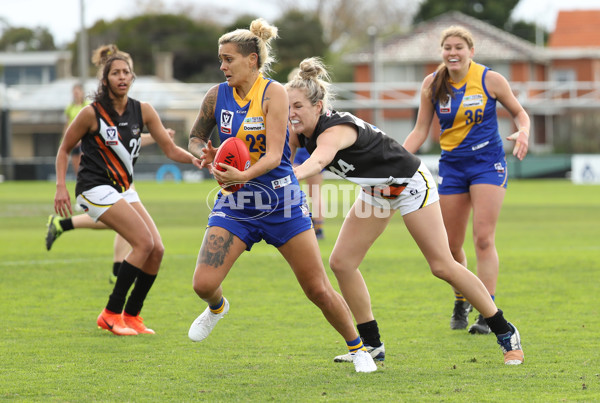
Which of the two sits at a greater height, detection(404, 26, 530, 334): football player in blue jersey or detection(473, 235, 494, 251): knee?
detection(404, 26, 530, 334): football player in blue jersey

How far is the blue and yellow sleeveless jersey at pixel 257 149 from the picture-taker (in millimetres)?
5883

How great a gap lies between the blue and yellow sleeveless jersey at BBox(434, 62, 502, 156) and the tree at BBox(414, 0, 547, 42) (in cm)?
6761

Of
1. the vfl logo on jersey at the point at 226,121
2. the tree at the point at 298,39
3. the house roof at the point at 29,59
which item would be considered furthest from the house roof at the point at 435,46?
the vfl logo on jersey at the point at 226,121

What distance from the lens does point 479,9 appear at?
75.1 meters

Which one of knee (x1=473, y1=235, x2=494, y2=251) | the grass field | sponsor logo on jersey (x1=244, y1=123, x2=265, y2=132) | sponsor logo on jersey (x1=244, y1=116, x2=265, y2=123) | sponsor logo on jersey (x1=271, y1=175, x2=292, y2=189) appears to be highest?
sponsor logo on jersey (x1=244, y1=116, x2=265, y2=123)

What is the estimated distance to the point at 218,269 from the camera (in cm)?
590

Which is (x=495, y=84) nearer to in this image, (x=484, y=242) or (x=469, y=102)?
(x=469, y=102)

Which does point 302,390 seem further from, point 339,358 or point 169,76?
point 169,76

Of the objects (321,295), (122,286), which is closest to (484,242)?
(321,295)

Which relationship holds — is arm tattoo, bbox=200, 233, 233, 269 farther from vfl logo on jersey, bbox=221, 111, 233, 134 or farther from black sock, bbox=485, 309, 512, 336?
black sock, bbox=485, 309, 512, 336

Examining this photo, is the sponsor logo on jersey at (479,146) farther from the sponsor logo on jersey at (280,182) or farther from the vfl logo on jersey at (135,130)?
the vfl logo on jersey at (135,130)

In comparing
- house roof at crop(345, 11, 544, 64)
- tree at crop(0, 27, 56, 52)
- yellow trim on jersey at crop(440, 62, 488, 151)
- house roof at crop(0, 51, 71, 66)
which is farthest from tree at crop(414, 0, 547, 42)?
yellow trim on jersey at crop(440, 62, 488, 151)

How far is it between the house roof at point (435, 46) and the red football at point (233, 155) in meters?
59.7

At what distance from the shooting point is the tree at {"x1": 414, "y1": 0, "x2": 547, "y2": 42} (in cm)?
7319
